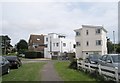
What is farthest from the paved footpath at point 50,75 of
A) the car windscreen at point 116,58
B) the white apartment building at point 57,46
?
the white apartment building at point 57,46

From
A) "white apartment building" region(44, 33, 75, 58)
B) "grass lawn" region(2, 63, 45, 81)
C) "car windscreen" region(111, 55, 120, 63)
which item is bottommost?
"grass lawn" region(2, 63, 45, 81)

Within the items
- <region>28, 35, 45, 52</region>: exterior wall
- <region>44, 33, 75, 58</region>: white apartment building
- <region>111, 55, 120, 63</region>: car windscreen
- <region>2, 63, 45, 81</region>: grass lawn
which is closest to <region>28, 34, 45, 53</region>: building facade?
<region>28, 35, 45, 52</region>: exterior wall

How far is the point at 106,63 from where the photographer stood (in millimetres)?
18297

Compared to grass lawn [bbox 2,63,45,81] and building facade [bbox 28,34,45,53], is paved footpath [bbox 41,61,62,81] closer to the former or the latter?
grass lawn [bbox 2,63,45,81]

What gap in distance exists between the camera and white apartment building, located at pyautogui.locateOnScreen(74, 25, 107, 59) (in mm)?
66375

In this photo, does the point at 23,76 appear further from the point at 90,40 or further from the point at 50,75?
the point at 90,40

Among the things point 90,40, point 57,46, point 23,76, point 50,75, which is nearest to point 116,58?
point 50,75

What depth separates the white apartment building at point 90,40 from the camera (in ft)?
218

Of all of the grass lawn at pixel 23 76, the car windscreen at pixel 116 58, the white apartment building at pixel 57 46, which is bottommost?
the grass lawn at pixel 23 76

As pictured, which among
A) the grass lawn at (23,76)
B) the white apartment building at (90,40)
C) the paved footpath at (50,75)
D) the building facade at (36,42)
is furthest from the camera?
the building facade at (36,42)

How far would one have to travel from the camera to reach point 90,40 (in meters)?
67.8

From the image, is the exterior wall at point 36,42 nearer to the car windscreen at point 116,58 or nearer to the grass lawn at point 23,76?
the grass lawn at point 23,76

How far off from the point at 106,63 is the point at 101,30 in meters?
48.7

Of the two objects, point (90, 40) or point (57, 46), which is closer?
point (90, 40)
